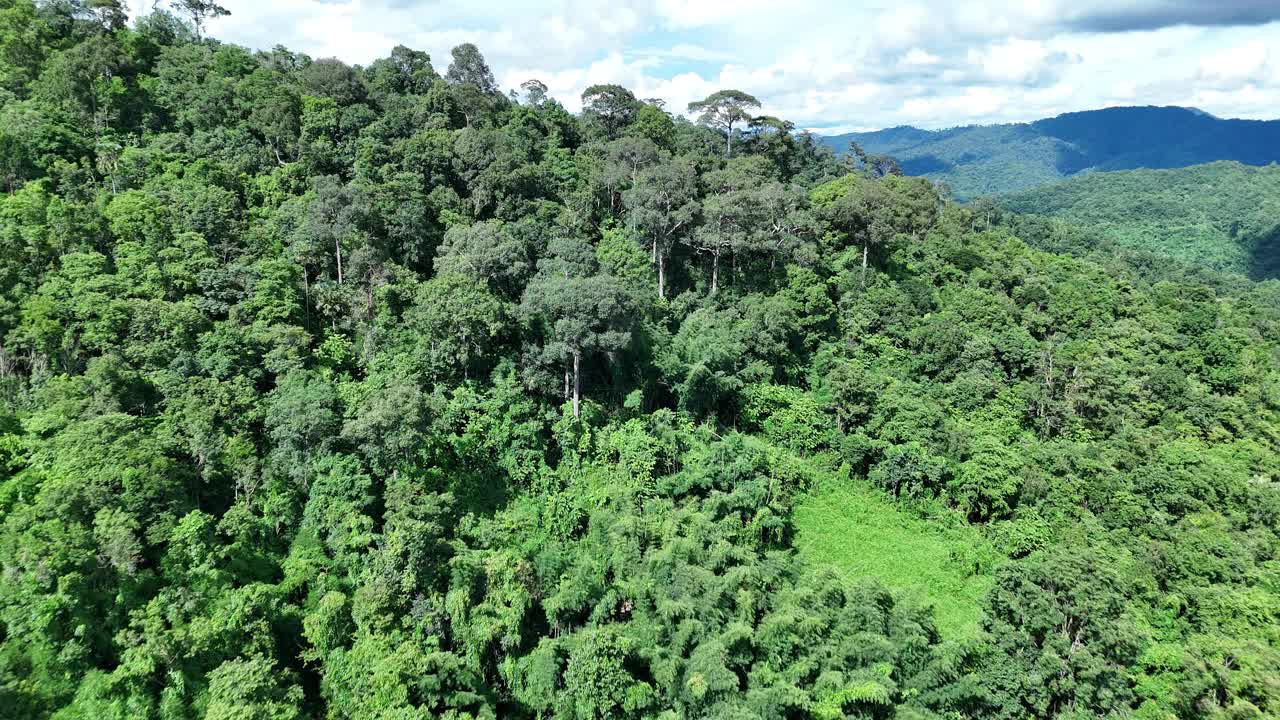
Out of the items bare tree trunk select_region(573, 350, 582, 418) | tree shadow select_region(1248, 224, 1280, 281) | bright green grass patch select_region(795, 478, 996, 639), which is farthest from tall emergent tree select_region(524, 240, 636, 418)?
tree shadow select_region(1248, 224, 1280, 281)

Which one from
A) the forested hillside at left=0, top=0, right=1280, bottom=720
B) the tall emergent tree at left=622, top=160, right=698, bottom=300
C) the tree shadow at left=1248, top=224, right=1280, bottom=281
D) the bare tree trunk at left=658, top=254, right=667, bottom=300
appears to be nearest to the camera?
the forested hillside at left=0, top=0, right=1280, bottom=720

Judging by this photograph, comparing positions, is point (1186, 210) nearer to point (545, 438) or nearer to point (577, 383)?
point (577, 383)

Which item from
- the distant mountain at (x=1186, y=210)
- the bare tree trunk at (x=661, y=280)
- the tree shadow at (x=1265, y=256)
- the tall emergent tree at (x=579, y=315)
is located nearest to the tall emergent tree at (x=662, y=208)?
the bare tree trunk at (x=661, y=280)

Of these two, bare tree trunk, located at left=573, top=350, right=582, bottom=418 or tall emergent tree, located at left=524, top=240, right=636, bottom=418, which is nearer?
tall emergent tree, located at left=524, top=240, right=636, bottom=418

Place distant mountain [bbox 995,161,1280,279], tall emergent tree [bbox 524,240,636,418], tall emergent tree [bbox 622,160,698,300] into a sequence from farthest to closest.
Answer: distant mountain [bbox 995,161,1280,279]
tall emergent tree [bbox 622,160,698,300]
tall emergent tree [bbox 524,240,636,418]

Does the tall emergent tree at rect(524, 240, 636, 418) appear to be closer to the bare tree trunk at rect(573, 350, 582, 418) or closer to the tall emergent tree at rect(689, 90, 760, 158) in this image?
the bare tree trunk at rect(573, 350, 582, 418)

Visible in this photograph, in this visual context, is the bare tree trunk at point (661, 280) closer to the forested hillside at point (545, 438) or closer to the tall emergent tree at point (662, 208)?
the tall emergent tree at point (662, 208)

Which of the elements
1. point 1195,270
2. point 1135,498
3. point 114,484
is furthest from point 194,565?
point 1195,270
